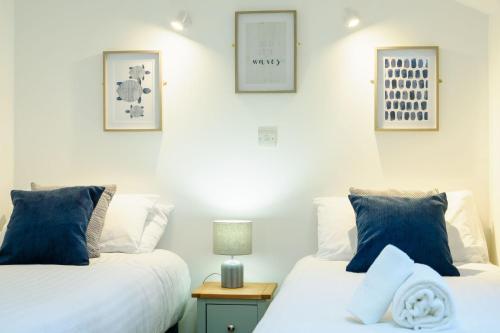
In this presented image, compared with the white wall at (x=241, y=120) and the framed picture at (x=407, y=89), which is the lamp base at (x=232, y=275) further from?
the framed picture at (x=407, y=89)

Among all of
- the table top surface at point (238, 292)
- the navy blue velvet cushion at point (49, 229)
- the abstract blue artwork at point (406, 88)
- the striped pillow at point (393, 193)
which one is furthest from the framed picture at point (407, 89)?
the navy blue velvet cushion at point (49, 229)

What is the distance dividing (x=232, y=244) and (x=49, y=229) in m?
0.99

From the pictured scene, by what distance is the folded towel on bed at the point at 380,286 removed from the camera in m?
2.24

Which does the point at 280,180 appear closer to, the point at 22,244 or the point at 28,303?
the point at 22,244

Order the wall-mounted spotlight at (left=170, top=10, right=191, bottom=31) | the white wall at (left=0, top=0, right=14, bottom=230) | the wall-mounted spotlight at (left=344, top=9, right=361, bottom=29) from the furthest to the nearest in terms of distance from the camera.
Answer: the white wall at (left=0, top=0, right=14, bottom=230) < the wall-mounted spotlight at (left=170, top=10, right=191, bottom=31) < the wall-mounted spotlight at (left=344, top=9, right=361, bottom=29)

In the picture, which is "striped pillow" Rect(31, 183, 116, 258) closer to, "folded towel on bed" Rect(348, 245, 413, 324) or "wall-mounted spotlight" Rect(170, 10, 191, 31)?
"wall-mounted spotlight" Rect(170, 10, 191, 31)

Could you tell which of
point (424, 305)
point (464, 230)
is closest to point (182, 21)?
point (464, 230)

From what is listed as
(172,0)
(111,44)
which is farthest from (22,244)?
(172,0)

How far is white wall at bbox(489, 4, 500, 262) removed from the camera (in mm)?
3744

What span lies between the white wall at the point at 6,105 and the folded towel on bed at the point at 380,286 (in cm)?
261

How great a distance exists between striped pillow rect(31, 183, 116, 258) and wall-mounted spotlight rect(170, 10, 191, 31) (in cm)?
104

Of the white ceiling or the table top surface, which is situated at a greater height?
the white ceiling

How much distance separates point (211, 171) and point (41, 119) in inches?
44.0

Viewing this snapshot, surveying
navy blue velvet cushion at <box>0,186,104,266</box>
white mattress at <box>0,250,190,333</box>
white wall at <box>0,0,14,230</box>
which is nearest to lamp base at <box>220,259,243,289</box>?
white mattress at <box>0,250,190,333</box>
